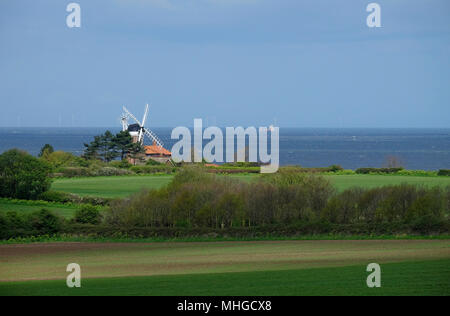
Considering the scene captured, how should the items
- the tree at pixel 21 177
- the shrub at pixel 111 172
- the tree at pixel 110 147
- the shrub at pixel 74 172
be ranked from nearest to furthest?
the tree at pixel 21 177 → the shrub at pixel 74 172 → the shrub at pixel 111 172 → the tree at pixel 110 147

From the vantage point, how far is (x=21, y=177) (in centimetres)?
3775

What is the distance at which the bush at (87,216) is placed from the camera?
27.3 m

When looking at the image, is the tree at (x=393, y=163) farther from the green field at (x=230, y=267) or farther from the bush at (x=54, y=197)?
the green field at (x=230, y=267)

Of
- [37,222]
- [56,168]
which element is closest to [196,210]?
[37,222]

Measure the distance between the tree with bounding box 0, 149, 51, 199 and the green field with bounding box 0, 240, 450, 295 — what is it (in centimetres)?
1567

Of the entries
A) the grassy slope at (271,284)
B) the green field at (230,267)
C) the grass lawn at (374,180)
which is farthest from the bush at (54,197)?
the grassy slope at (271,284)

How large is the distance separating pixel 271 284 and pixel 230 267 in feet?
10.1

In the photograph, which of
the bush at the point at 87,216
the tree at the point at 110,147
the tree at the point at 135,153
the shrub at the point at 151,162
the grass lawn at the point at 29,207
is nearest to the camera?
the bush at the point at 87,216

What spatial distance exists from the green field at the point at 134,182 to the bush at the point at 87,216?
12.6m

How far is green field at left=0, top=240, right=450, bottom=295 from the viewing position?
1373cm

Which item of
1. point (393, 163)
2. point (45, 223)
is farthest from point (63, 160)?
point (45, 223)

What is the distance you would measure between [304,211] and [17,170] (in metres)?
20.7

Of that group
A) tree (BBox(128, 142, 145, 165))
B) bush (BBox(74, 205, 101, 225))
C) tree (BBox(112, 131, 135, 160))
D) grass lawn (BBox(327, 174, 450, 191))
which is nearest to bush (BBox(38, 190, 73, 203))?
bush (BBox(74, 205, 101, 225))
